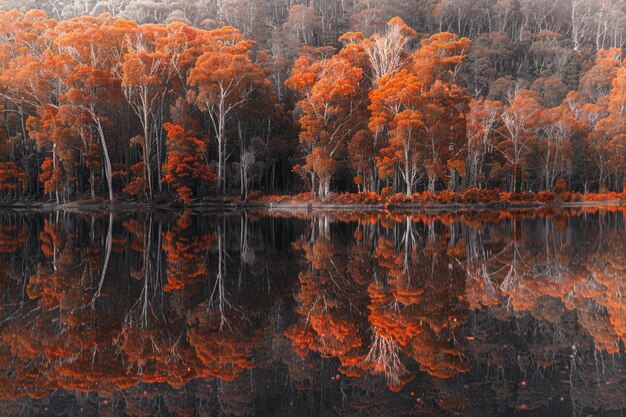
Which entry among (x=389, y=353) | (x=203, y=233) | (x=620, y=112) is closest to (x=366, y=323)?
(x=389, y=353)

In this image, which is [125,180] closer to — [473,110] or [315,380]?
[473,110]

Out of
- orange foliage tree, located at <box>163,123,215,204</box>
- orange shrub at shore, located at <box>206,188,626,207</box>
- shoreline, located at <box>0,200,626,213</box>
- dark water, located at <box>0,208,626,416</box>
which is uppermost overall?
orange foliage tree, located at <box>163,123,215,204</box>

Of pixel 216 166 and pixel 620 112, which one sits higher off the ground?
pixel 620 112

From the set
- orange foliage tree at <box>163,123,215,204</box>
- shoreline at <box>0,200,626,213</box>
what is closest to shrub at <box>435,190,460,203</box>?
shoreline at <box>0,200,626,213</box>

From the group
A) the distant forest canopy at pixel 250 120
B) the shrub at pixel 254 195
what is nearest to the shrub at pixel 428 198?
the distant forest canopy at pixel 250 120

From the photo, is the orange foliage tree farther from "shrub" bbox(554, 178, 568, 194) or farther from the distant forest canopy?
"shrub" bbox(554, 178, 568, 194)

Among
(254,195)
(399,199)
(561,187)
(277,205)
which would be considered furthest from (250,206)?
(561,187)
